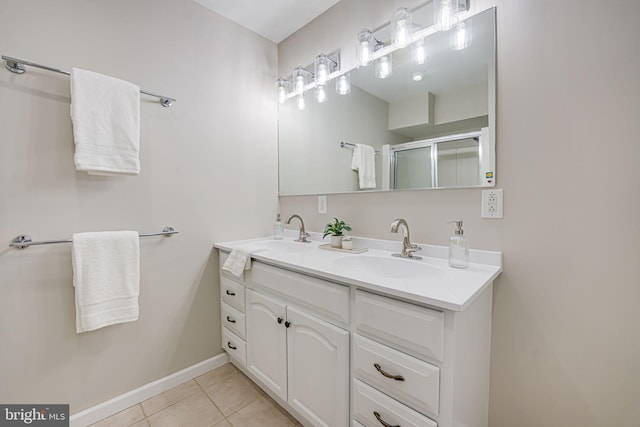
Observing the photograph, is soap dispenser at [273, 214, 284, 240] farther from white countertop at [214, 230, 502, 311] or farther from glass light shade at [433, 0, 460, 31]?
glass light shade at [433, 0, 460, 31]

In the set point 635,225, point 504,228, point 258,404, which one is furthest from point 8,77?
point 635,225

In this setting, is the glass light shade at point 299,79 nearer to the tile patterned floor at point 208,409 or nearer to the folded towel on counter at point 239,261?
the folded towel on counter at point 239,261

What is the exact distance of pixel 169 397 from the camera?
1.54 meters

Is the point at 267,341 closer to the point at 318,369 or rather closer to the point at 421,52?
the point at 318,369

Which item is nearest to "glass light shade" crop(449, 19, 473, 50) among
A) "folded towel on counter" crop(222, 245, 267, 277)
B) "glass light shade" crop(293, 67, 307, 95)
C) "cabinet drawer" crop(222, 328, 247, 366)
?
"glass light shade" crop(293, 67, 307, 95)

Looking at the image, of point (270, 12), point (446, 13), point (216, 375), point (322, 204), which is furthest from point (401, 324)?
point (270, 12)

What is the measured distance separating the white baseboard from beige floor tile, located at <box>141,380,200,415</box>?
0.03 m

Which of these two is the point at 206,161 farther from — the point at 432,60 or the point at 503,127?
the point at 503,127

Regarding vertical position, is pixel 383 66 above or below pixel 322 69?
below

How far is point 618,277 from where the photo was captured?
0.91 metres

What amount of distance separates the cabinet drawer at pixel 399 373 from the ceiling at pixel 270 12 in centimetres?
202

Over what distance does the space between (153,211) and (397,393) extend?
152cm

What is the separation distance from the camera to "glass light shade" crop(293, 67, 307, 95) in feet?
6.24

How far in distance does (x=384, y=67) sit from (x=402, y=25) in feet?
0.66
